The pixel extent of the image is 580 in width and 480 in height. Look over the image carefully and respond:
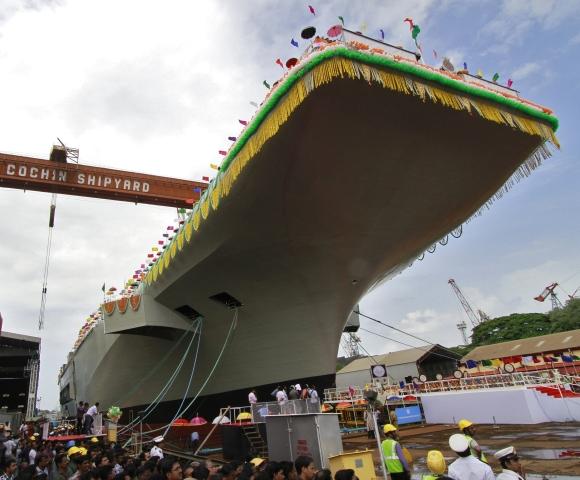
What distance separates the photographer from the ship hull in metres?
8.14

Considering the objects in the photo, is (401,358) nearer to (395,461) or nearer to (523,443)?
(523,443)

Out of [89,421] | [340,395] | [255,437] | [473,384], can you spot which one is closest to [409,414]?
[473,384]

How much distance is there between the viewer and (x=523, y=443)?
7.70m

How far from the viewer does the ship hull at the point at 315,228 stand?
26.7ft

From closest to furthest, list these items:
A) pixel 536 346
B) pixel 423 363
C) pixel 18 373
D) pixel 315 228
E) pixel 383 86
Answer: pixel 383 86
pixel 315 228
pixel 423 363
pixel 536 346
pixel 18 373

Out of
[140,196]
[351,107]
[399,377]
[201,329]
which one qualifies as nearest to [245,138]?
[351,107]

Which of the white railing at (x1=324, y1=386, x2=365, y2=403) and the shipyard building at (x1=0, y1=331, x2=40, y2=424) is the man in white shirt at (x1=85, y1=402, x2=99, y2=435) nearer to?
the white railing at (x1=324, y1=386, x2=365, y2=403)

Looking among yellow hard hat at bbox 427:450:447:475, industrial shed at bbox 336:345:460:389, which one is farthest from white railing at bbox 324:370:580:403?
industrial shed at bbox 336:345:460:389

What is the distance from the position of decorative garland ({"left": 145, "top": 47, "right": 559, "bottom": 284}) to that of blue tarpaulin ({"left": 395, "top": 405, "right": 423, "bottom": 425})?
8.47 m

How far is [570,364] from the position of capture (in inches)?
695

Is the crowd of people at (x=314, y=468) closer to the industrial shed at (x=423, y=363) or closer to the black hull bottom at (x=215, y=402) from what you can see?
the black hull bottom at (x=215, y=402)

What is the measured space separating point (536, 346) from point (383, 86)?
29213 mm

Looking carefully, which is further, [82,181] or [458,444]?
[82,181]

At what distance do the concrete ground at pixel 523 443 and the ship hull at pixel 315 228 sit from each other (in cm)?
332
